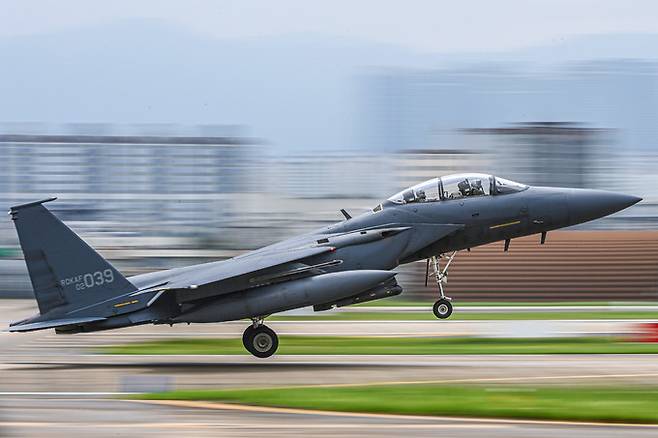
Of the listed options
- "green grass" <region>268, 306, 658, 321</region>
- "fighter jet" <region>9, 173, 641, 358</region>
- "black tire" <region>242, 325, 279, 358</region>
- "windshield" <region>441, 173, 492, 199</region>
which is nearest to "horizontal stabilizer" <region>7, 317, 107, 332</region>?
"fighter jet" <region>9, 173, 641, 358</region>

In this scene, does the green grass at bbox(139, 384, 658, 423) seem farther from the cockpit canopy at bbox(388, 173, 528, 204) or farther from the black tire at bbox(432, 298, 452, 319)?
the cockpit canopy at bbox(388, 173, 528, 204)

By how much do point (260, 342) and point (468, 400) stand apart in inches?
318

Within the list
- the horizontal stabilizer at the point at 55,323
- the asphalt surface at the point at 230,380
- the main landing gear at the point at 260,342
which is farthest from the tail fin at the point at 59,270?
the main landing gear at the point at 260,342

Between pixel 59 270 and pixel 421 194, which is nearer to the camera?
pixel 59 270

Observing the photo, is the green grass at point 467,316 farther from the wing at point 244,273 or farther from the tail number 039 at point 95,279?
the tail number 039 at point 95,279

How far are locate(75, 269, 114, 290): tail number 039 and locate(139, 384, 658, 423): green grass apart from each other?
5773 mm

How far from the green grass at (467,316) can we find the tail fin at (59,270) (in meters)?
16.0

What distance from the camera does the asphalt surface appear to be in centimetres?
1438

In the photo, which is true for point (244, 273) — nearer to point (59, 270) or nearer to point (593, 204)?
point (59, 270)

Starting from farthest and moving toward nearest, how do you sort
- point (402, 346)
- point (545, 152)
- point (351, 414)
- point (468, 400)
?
point (545, 152) → point (402, 346) → point (468, 400) → point (351, 414)

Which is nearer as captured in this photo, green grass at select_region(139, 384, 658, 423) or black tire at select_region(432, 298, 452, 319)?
green grass at select_region(139, 384, 658, 423)

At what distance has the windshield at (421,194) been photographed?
23906 mm

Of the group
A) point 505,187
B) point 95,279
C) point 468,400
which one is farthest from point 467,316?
point 468,400

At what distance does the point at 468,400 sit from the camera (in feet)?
54.6
